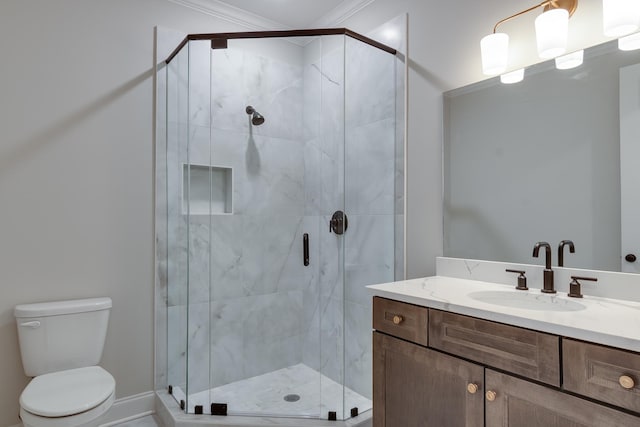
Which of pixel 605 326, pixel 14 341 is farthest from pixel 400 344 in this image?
pixel 14 341

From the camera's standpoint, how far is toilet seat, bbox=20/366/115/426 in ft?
4.94

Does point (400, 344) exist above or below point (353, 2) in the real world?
below

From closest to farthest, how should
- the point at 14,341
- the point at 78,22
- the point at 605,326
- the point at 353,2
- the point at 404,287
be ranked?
the point at 605,326
the point at 404,287
the point at 14,341
the point at 78,22
the point at 353,2

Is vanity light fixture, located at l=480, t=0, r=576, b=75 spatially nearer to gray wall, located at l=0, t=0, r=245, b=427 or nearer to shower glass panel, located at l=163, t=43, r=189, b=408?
shower glass panel, located at l=163, t=43, r=189, b=408

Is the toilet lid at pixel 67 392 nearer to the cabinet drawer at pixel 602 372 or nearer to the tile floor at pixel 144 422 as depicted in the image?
the tile floor at pixel 144 422

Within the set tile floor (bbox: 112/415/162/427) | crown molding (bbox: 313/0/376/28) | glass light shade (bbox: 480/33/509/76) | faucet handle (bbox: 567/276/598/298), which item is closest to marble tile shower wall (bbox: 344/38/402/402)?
crown molding (bbox: 313/0/376/28)

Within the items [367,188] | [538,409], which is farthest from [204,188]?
[538,409]

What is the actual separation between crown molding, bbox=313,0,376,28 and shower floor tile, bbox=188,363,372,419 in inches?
94.6

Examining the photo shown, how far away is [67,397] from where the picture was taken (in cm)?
161

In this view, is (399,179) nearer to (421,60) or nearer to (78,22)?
(421,60)

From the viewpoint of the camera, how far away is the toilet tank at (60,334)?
185cm

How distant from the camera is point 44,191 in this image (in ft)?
6.60

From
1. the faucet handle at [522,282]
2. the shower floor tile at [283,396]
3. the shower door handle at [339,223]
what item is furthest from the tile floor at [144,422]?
the faucet handle at [522,282]

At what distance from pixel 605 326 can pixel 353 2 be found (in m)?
2.36
